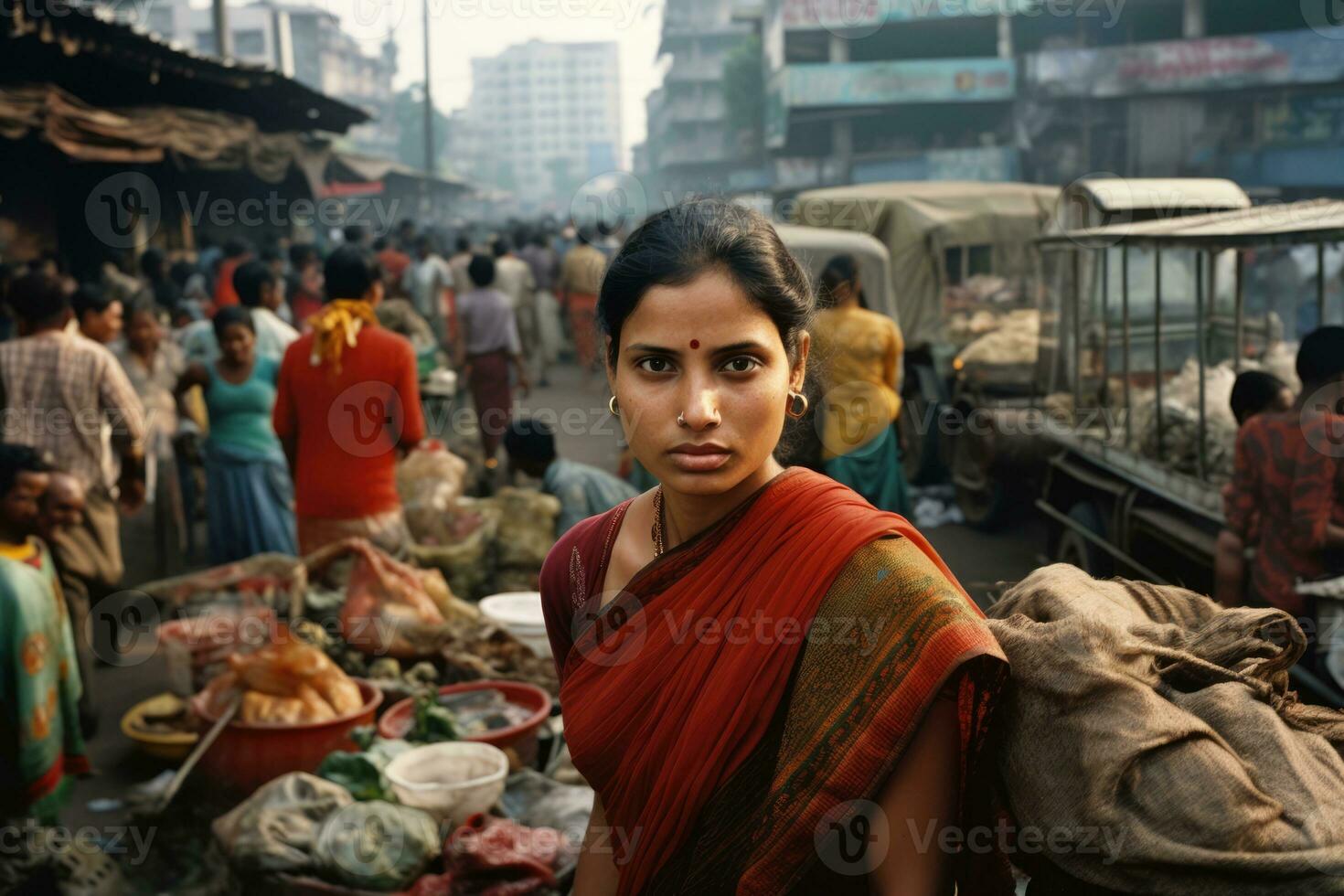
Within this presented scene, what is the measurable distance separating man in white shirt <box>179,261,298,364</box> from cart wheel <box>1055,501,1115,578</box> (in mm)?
4292

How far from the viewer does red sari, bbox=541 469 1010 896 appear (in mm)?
1335

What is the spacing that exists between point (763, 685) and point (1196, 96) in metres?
34.2

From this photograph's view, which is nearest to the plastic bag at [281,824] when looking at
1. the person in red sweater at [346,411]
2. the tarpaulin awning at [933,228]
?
the person in red sweater at [346,411]

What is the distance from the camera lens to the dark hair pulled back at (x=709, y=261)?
155 cm

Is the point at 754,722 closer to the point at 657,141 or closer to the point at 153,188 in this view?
the point at 153,188

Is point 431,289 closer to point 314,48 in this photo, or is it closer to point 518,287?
point 518,287

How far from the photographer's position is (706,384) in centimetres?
151

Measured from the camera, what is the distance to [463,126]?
372 ft

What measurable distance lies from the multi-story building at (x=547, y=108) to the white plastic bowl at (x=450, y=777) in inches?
4957

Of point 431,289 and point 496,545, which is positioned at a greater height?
point 431,289

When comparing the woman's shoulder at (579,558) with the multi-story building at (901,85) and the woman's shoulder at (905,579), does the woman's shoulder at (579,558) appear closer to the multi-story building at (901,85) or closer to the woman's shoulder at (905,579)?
the woman's shoulder at (905,579)

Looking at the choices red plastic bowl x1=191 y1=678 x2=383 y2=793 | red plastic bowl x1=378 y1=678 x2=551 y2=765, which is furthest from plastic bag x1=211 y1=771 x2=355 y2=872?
red plastic bowl x1=378 y1=678 x2=551 y2=765

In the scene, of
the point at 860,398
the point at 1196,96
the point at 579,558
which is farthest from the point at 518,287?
the point at 1196,96

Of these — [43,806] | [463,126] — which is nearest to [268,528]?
[43,806]
